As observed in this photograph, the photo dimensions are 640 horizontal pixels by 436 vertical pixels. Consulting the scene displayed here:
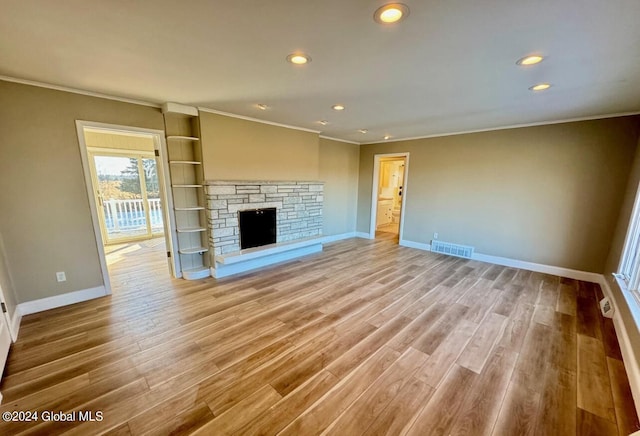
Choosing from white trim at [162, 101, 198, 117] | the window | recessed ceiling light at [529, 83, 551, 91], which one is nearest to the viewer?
recessed ceiling light at [529, 83, 551, 91]

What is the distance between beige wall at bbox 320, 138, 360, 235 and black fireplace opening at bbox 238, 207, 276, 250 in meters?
1.76

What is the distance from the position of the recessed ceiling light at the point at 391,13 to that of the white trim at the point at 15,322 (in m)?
3.92

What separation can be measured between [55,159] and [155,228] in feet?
13.2

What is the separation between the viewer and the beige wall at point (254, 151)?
357cm

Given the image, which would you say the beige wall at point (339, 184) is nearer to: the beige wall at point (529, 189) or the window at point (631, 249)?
the beige wall at point (529, 189)

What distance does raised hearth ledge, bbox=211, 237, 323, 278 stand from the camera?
3.71 metres

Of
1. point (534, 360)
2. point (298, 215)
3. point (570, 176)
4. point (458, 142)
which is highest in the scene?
point (458, 142)

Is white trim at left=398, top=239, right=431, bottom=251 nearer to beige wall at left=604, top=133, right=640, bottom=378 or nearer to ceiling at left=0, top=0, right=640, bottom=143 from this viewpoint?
beige wall at left=604, top=133, right=640, bottom=378

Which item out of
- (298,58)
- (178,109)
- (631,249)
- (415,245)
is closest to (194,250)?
(178,109)

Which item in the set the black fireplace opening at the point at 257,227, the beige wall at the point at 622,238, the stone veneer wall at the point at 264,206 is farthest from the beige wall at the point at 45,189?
the beige wall at the point at 622,238

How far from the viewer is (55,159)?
2678 mm

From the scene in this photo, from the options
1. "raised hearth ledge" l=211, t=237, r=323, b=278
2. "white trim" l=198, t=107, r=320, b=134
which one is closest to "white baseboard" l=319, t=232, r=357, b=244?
"raised hearth ledge" l=211, t=237, r=323, b=278

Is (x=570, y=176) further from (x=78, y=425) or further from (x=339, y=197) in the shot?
(x=78, y=425)

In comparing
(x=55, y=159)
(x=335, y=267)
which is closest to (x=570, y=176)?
(x=335, y=267)
